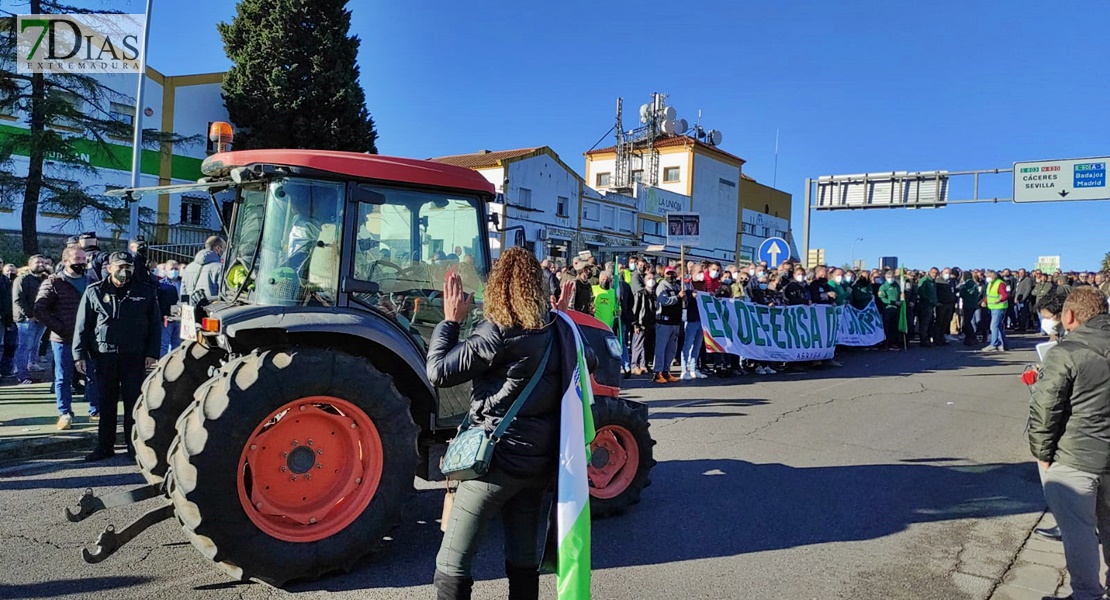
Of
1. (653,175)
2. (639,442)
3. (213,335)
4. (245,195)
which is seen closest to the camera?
(213,335)

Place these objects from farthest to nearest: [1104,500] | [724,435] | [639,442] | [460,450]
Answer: [724,435] < [639,442] < [1104,500] < [460,450]

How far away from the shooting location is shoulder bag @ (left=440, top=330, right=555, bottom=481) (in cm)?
284

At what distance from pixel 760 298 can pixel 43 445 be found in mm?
11596

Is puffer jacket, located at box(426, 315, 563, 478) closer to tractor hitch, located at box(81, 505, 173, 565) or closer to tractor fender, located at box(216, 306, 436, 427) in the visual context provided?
tractor fender, located at box(216, 306, 436, 427)

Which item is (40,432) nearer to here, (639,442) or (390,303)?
(390,303)

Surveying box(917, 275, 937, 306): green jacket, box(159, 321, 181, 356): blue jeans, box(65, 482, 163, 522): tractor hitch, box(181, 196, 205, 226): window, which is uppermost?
box(181, 196, 205, 226): window

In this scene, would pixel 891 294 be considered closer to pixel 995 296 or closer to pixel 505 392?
pixel 995 296

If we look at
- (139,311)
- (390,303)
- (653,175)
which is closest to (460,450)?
(390,303)

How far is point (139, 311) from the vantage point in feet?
21.7

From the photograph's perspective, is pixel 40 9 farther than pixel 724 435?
Yes

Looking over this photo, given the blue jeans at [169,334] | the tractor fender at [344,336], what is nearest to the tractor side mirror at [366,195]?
the tractor fender at [344,336]

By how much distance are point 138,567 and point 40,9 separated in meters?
16.5

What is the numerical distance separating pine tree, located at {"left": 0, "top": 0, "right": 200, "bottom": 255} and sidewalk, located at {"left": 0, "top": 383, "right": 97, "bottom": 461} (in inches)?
343

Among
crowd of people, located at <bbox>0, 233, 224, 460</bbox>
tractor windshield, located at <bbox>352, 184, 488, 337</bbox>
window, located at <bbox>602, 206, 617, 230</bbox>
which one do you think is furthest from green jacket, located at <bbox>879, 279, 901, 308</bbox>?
window, located at <bbox>602, 206, 617, 230</bbox>
